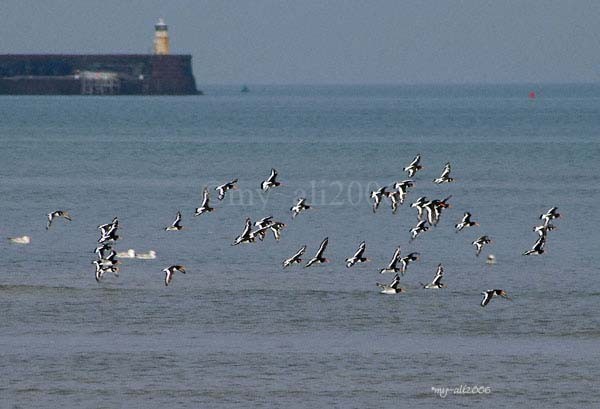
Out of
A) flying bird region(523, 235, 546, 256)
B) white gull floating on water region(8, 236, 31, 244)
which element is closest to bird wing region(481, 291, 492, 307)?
flying bird region(523, 235, 546, 256)

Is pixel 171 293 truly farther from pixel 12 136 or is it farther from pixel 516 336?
pixel 12 136

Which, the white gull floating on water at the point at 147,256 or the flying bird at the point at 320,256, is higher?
the white gull floating on water at the point at 147,256

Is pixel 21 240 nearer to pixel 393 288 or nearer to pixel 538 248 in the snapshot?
pixel 393 288

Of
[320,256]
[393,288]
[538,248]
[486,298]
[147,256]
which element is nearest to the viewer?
[486,298]

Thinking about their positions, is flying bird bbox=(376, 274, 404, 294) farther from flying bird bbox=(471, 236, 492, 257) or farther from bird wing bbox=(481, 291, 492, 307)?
flying bird bbox=(471, 236, 492, 257)

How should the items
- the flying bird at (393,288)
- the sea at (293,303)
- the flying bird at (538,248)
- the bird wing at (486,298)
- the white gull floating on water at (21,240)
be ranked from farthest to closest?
the white gull floating on water at (21,240) < the flying bird at (538,248) < the flying bird at (393,288) < the bird wing at (486,298) < the sea at (293,303)

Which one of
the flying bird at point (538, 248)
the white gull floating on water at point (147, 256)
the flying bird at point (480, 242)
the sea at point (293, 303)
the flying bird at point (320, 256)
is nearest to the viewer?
the sea at point (293, 303)

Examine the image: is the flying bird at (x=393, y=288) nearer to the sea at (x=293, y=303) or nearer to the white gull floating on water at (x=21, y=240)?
the sea at (x=293, y=303)

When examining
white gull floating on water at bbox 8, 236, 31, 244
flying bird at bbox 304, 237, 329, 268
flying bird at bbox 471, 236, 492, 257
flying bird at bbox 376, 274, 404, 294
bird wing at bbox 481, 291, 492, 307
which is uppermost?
white gull floating on water at bbox 8, 236, 31, 244

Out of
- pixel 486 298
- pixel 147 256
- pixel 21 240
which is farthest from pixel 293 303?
pixel 21 240

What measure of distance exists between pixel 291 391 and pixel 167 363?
138 inches

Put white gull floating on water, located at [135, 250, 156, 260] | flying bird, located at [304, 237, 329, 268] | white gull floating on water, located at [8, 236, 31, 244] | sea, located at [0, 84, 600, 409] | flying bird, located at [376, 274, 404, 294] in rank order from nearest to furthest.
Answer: sea, located at [0, 84, 600, 409]
flying bird, located at [304, 237, 329, 268]
flying bird, located at [376, 274, 404, 294]
white gull floating on water, located at [135, 250, 156, 260]
white gull floating on water, located at [8, 236, 31, 244]

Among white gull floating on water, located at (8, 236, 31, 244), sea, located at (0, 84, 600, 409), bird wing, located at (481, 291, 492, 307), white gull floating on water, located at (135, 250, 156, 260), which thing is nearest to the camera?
sea, located at (0, 84, 600, 409)

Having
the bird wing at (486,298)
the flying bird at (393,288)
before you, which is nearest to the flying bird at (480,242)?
the flying bird at (393,288)
